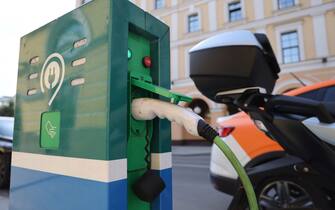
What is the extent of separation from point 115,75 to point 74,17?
1.13 feet

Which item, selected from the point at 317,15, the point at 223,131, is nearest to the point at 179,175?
the point at 223,131

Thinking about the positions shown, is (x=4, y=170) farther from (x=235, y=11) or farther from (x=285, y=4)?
(x=235, y=11)

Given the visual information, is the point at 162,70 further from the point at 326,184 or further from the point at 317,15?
the point at 317,15

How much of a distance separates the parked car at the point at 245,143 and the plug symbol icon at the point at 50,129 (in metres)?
1.90

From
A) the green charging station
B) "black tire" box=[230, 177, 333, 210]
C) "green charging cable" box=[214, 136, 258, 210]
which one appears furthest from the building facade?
"green charging cable" box=[214, 136, 258, 210]

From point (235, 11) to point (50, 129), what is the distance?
1636 centimetres

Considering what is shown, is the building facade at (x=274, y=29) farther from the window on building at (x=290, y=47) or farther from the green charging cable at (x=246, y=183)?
the green charging cable at (x=246, y=183)

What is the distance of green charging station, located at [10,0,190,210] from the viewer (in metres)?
0.98

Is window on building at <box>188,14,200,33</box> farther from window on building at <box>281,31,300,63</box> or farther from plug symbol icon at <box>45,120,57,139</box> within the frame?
plug symbol icon at <box>45,120,57,139</box>

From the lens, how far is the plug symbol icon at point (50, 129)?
3.82ft

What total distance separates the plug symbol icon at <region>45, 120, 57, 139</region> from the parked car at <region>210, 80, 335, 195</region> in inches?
74.7

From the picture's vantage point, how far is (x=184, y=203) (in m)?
3.84

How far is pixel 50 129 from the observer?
119 cm

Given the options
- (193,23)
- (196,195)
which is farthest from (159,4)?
(196,195)
